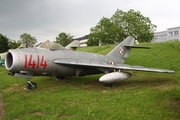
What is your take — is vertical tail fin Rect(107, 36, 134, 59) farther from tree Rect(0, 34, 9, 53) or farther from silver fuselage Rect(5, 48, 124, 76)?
tree Rect(0, 34, 9, 53)

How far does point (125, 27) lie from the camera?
45312mm

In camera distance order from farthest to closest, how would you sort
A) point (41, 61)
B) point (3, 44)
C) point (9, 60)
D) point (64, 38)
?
1. point (64, 38)
2. point (3, 44)
3. point (41, 61)
4. point (9, 60)

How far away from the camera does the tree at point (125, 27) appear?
142 feet

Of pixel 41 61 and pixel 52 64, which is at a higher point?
pixel 41 61

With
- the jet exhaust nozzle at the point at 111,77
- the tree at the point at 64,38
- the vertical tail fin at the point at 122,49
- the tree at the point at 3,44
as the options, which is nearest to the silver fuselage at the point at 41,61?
the jet exhaust nozzle at the point at 111,77

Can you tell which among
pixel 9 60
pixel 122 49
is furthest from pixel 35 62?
pixel 122 49

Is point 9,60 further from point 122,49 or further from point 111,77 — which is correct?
point 122,49

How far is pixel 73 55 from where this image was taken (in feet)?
30.8

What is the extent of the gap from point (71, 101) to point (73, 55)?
3.59m

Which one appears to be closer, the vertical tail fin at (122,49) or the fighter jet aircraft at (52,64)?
the fighter jet aircraft at (52,64)

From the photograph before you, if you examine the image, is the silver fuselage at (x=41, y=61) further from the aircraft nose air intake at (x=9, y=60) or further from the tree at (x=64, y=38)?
A: the tree at (x=64, y=38)

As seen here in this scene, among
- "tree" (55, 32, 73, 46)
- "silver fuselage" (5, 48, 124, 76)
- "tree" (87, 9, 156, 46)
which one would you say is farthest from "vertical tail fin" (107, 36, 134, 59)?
"tree" (55, 32, 73, 46)

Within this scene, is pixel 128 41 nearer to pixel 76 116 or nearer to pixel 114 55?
pixel 114 55

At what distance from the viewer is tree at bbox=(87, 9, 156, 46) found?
43250mm
